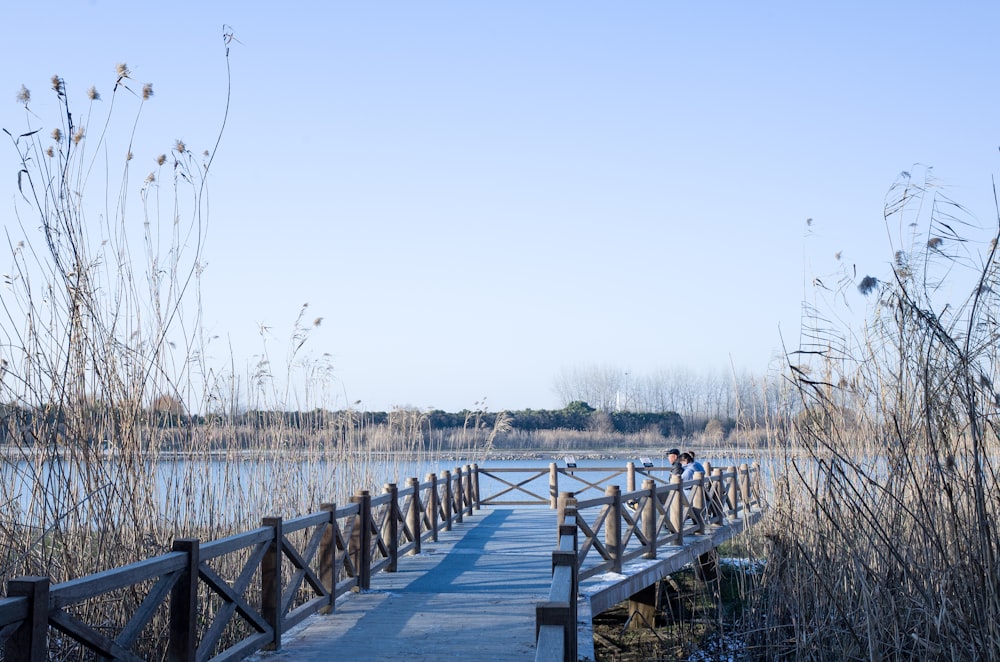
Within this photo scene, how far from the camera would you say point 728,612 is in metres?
10.5

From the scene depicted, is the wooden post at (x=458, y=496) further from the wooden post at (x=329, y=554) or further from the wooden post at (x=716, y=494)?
the wooden post at (x=329, y=554)

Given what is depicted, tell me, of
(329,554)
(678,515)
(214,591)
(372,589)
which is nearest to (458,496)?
(678,515)

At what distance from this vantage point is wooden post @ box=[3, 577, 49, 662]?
3.45 meters

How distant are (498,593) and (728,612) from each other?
12.7ft

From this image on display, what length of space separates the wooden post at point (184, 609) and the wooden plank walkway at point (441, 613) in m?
0.96

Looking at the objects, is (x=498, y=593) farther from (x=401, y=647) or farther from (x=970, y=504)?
(x=970, y=504)

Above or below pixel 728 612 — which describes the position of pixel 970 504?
above

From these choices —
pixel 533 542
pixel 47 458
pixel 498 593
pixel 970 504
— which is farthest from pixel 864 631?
pixel 533 542

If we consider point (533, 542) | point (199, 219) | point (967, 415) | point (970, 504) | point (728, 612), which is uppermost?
point (199, 219)

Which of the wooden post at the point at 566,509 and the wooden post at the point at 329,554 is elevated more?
the wooden post at the point at 566,509

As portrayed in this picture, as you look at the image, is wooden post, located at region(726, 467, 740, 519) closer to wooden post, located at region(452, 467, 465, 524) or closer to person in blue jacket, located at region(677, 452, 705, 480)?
person in blue jacket, located at region(677, 452, 705, 480)

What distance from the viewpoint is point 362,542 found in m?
7.72

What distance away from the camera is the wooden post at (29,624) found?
3.45 m

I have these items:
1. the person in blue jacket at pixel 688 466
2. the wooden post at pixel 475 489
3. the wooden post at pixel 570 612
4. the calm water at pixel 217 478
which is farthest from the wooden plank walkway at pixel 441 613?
the wooden post at pixel 475 489
